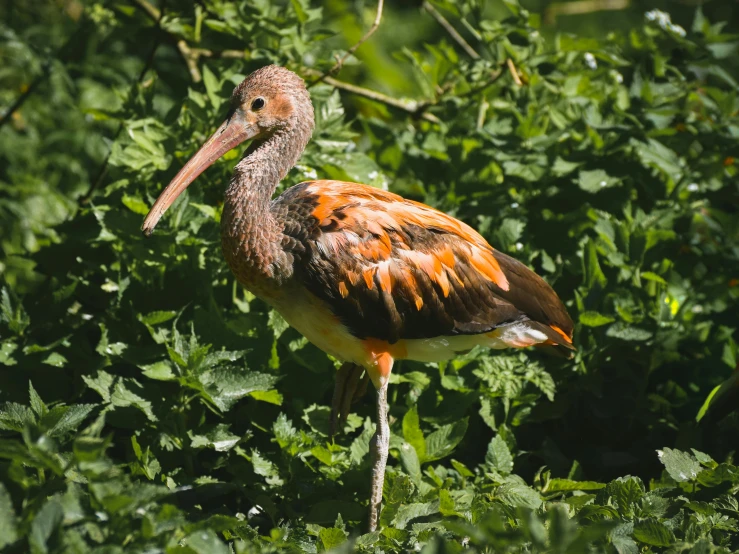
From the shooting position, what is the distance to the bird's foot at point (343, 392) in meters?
4.44

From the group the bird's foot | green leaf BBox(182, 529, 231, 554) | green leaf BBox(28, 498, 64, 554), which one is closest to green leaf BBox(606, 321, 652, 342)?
the bird's foot

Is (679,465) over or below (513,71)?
below

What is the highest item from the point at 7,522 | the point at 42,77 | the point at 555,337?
the point at 42,77

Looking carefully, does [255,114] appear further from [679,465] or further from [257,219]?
[679,465]

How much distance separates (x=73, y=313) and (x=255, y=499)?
1531 mm

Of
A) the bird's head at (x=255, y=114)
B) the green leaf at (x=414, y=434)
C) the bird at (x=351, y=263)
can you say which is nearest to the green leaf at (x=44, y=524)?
the bird at (x=351, y=263)

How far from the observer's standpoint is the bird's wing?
13.2ft

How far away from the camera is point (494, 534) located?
277 centimetres

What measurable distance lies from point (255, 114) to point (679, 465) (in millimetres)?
2412

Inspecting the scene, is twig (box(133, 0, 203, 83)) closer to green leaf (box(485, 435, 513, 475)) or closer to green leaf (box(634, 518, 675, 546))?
green leaf (box(485, 435, 513, 475))

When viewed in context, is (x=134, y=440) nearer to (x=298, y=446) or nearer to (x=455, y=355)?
(x=298, y=446)

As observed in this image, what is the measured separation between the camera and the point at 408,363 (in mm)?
4816

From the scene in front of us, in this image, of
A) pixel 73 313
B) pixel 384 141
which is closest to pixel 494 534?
pixel 73 313

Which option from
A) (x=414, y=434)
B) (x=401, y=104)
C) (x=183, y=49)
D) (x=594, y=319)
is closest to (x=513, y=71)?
(x=401, y=104)
